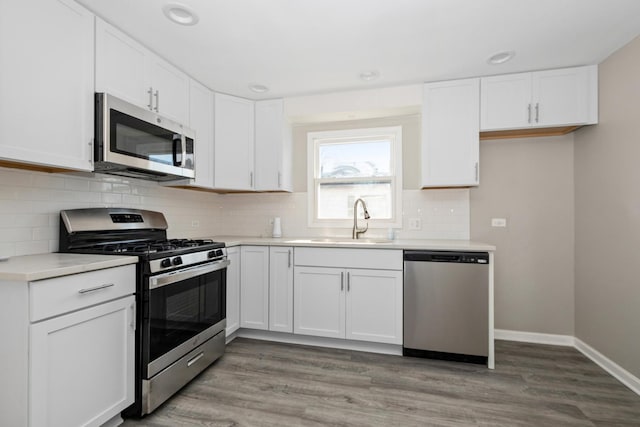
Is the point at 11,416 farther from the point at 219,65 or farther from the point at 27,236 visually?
the point at 219,65

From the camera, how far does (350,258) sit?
2.70 m

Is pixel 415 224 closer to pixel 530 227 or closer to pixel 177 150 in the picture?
pixel 530 227

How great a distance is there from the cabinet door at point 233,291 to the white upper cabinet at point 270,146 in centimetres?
82

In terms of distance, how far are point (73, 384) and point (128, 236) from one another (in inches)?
44.4

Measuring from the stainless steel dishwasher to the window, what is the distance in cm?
80

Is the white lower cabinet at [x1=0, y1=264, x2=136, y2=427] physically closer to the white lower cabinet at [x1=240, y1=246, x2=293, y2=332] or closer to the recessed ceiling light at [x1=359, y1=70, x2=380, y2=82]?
the white lower cabinet at [x1=240, y1=246, x2=293, y2=332]

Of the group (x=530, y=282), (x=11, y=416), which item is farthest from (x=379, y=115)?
(x=11, y=416)

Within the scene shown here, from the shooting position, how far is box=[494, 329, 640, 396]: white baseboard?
6.99ft

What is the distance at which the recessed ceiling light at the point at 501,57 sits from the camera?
234 cm

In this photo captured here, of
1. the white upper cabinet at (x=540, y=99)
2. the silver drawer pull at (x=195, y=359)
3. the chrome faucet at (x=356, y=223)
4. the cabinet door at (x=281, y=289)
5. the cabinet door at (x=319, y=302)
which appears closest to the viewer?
the silver drawer pull at (x=195, y=359)

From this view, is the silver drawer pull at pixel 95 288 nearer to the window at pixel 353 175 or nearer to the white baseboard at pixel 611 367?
the window at pixel 353 175

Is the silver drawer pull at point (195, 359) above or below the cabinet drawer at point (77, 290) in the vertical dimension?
below

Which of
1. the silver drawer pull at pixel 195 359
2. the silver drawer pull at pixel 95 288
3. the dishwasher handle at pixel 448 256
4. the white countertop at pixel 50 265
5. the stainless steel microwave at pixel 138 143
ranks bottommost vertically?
the silver drawer pull at pixel 195 359

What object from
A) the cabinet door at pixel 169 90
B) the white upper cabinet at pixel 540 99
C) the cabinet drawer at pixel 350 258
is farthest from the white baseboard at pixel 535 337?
the cabinet door at pixel 169 90
